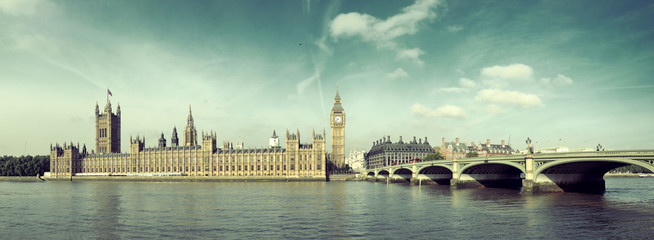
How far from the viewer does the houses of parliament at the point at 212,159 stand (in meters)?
164

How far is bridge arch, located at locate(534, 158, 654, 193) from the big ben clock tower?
117376mm

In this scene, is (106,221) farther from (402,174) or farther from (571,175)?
(402,174)

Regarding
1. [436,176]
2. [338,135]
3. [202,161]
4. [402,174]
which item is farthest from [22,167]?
[436,176]

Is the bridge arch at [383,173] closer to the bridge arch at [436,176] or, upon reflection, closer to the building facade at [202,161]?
the building facade at [202,161]

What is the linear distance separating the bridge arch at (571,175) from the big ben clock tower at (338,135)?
117m

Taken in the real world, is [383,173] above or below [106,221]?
below

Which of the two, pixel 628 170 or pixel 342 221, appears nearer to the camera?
pixel 342 221

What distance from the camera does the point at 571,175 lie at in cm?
7231

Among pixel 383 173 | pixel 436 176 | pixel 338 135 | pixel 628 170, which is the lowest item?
pixel 628 170

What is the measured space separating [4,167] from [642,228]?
224 m

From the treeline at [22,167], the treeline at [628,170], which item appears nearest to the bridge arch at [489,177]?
the treeline at [628,170]

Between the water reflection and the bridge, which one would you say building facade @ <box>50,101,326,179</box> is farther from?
the water reflection

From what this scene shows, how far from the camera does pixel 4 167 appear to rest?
634 feet

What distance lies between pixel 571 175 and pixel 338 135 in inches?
4913
